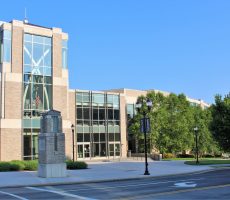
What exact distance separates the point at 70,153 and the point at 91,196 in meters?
36.4

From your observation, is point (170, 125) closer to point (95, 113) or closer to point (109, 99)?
point (109, 99)

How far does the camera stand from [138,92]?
6831cm

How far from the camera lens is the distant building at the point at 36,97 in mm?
47781

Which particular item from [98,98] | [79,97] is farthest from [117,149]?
[79,97]

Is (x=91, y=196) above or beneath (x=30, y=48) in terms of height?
beneath

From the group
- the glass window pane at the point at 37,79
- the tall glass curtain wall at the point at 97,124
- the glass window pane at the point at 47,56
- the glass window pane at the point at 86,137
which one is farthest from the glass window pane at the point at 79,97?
the glass window pane at the point at 37,79

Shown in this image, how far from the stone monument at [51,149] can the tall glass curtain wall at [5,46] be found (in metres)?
24.1

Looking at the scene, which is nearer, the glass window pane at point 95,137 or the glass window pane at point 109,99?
the glass window pane at point 95,137

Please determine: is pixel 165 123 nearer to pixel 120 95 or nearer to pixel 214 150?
pixel 120 95

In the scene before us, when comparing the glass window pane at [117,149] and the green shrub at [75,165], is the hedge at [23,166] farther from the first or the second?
the glass window pane at [117,149]

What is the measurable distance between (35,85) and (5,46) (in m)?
5.90

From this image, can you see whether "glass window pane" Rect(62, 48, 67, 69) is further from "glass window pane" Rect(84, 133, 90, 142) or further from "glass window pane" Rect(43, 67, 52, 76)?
"glass window pane" Rect(84, 133, 90, 142)

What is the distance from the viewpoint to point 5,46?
159 feet

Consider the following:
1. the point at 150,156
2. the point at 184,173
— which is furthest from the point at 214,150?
the point at 184,173
